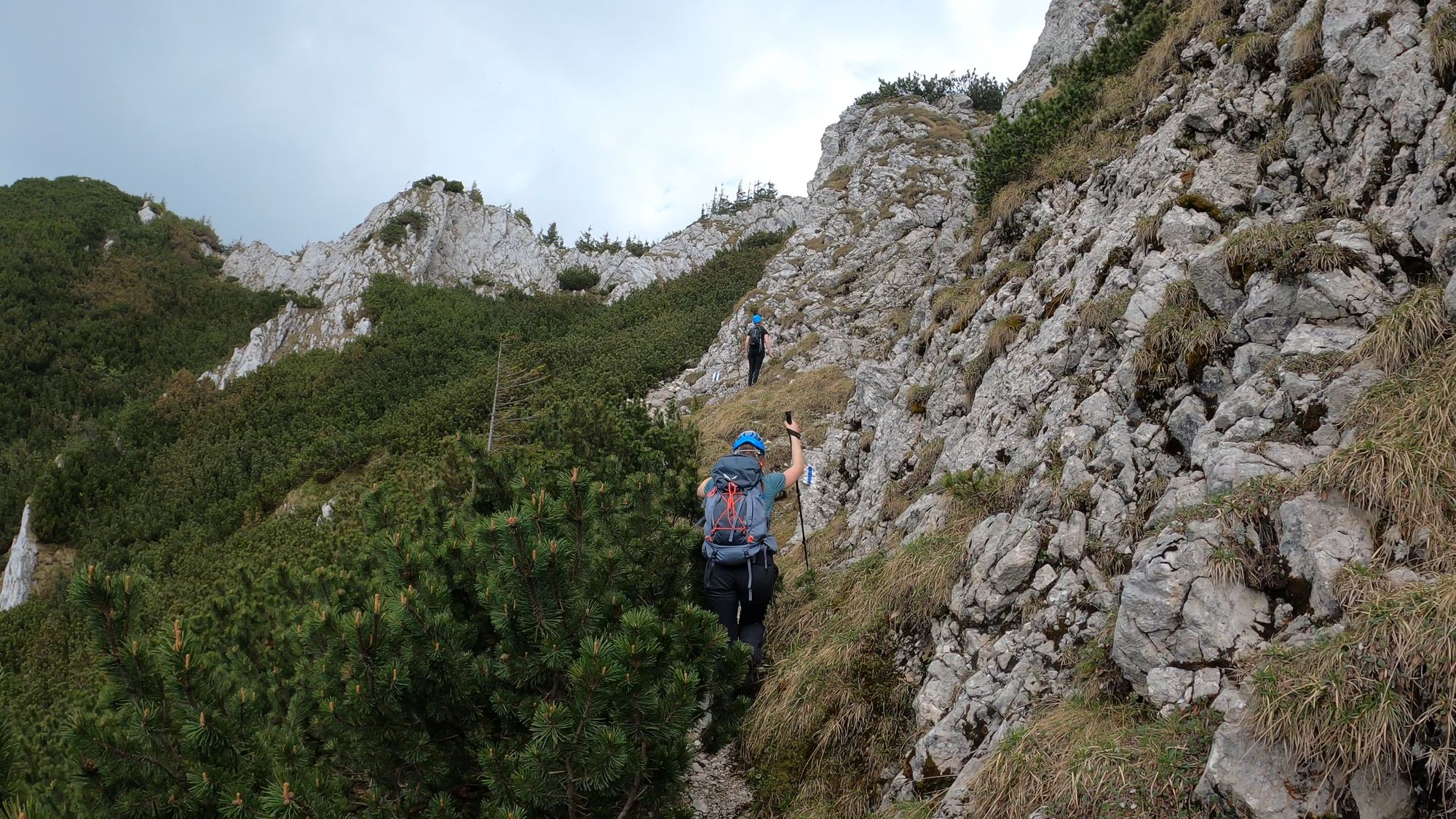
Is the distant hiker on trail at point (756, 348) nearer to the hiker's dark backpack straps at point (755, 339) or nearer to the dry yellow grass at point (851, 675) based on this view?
the hiker's dark backpack straps at point (755, 339)

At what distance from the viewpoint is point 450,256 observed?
1620 inches

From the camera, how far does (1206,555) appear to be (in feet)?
A: 11.8

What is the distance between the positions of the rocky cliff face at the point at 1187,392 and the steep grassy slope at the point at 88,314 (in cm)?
3182

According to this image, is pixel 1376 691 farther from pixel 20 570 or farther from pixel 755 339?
pixel 20 570

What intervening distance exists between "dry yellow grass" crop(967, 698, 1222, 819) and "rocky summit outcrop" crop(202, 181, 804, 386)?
36501 mm

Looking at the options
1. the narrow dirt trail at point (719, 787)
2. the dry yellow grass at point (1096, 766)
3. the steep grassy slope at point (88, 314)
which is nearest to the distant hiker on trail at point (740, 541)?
the narrow dirt trail at point (719, 787)

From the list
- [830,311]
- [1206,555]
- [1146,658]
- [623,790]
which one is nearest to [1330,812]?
[1146,658]

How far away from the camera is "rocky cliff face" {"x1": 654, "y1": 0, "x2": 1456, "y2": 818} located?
345cm

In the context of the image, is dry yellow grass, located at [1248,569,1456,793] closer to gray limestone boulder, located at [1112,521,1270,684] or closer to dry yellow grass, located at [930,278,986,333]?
gray limestone boulder, located at [1112,521,1270,684]

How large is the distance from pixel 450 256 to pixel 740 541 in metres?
41.1

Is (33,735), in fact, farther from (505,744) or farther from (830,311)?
(830,311)

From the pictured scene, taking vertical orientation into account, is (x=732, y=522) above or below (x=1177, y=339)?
below

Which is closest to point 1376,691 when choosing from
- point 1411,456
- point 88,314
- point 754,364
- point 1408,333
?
point 1411,456

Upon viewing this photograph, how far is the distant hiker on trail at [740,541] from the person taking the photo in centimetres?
495
